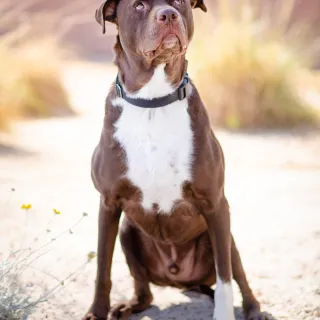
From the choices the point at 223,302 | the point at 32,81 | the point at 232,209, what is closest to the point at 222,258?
the point at 223,302

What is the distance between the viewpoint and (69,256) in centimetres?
420

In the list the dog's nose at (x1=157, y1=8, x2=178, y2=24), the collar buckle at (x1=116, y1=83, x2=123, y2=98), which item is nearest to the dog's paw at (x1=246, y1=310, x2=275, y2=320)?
the collar buckle at (x1=116, y1=83, x2=123, y2=98)

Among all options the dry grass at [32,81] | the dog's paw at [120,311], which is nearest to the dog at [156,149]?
the dog's paw at [120,311]

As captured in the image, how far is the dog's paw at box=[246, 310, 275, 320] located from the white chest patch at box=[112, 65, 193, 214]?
0.74 meters

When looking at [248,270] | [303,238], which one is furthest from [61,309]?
[303,238]

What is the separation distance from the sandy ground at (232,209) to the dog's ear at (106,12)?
1357 mm

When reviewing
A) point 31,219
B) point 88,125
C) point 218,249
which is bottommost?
point 88,125

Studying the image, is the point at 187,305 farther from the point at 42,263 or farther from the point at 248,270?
the point at 42,263

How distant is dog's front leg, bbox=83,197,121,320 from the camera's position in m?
3.26

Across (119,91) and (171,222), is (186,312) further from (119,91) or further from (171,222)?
(119,91)

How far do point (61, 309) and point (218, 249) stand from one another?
0.91 m

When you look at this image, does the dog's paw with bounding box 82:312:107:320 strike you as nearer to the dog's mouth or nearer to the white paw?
the white paw

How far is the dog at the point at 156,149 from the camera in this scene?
118 inches

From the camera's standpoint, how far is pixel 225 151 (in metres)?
7.75
